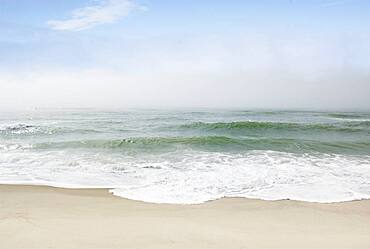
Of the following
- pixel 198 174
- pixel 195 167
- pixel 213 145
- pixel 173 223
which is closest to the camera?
pixel 173 223

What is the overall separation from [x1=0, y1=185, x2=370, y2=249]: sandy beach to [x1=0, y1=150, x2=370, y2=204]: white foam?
0.56 meters

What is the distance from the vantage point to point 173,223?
461cm

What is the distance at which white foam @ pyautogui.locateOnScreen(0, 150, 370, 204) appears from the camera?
21.3ft

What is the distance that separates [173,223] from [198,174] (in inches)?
145

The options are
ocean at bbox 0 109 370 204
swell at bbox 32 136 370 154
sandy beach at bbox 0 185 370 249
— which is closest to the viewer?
sandy beach at bbox 0 185 370 249

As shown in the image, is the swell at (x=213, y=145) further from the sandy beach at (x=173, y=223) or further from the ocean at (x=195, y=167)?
the sandy beach at (x=173, y=223)

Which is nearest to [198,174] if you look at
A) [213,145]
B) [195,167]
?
[195,167]

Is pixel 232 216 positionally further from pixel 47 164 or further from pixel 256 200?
pixel 47 164

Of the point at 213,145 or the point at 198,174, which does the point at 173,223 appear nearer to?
the point at 198,174

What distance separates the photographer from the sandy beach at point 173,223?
3.90 m

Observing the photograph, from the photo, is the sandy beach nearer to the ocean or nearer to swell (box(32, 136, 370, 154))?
the ocean

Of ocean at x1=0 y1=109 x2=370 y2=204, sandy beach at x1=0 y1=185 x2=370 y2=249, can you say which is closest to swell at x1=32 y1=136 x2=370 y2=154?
ocean at x1=0 y1=109 x2=370 y2=204

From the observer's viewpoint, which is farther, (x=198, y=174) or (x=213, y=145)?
(x=213, y=145)

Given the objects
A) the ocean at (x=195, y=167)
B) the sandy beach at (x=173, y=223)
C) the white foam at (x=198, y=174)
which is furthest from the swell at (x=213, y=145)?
the sandy beach at (x=173, y=223)
